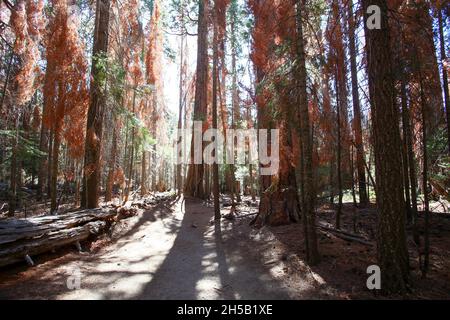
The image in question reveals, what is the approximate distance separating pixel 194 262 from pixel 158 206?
8.66 meters

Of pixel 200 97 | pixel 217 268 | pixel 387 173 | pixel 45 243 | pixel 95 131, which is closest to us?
pixel 387 173

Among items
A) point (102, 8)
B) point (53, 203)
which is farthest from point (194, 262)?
point (102, 8)

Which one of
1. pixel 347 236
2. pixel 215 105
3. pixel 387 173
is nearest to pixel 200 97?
pixel 215 105

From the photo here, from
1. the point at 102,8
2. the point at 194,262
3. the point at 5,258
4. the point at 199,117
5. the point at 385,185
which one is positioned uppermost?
the point at 102,8

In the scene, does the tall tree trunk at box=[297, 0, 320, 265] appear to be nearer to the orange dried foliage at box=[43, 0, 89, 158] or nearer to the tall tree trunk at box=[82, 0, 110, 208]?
the orange dried foliage at box=[43, 0, 89, 158]

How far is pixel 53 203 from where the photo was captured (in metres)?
9.77

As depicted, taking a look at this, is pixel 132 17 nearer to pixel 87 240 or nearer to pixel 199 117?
pixel 199 117

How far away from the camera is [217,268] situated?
6.24 meters

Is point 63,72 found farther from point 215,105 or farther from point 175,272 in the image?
point 175,272

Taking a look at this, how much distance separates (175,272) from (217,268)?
862mm

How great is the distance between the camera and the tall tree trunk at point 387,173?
4660mm

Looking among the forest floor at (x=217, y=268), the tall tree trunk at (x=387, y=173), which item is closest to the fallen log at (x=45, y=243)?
the forest floor at (x=217, y=268)

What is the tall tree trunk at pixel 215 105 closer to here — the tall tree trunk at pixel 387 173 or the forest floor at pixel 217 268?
the forest floor at pixel 217 268
